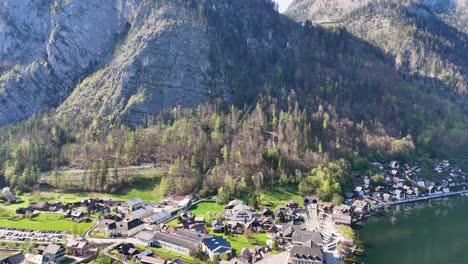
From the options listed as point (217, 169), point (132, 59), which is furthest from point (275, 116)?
point (132, 59)

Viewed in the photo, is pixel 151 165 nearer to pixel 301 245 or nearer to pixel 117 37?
pixel 301 245

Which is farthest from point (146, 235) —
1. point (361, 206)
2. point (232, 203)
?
point (361, 206)

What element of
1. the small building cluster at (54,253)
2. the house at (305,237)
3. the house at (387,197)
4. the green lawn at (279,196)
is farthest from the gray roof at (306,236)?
the house at (387,197)

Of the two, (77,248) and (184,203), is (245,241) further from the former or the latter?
(77,248)

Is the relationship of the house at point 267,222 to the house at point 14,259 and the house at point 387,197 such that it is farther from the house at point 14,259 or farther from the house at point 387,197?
the house at point 14,259

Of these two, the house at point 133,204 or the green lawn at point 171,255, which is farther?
the house at point 133,204

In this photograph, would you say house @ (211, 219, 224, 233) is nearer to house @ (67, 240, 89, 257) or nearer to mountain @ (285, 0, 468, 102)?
house @ (67, 240, 89, 257)
